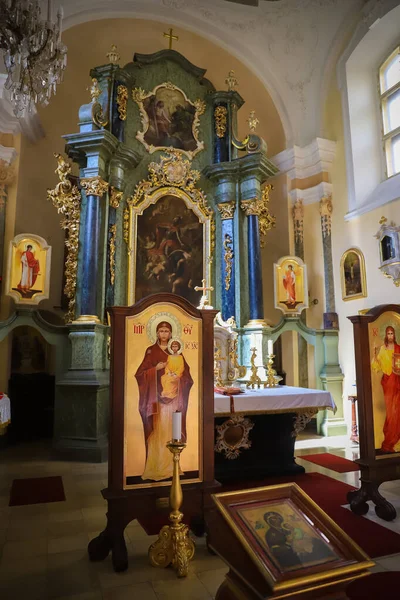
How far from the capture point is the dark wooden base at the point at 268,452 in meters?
5.57

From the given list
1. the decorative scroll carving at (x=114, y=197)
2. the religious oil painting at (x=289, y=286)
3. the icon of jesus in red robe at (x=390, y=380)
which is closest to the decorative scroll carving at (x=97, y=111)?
the decorative scroll carving at (x=114, y=197)

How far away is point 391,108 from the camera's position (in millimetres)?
8859

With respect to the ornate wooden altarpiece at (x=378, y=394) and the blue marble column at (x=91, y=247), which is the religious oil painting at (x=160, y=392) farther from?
the blue marble column at (x=91, y=247)

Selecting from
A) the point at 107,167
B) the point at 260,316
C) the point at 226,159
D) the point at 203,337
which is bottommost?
the point at 203,337

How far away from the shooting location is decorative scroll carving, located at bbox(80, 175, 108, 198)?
741cm

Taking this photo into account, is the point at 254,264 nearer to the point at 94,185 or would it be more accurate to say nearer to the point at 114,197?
the point at 114,197

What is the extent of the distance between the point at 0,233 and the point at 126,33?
5.34m

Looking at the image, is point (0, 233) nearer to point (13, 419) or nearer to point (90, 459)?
point (13, 419)

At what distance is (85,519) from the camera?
4.08 meters

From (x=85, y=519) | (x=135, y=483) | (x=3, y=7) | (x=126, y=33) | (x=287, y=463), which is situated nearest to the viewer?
(x=135, y=483)

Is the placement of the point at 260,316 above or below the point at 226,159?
below

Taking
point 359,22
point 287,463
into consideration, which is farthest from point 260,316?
point 359,22

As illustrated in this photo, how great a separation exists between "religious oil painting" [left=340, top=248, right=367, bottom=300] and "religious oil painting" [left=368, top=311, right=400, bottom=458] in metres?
4.07

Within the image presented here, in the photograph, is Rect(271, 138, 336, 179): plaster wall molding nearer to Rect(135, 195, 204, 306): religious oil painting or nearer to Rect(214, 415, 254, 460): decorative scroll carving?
Rect(135, 195, 204, 306): religious oil painting
